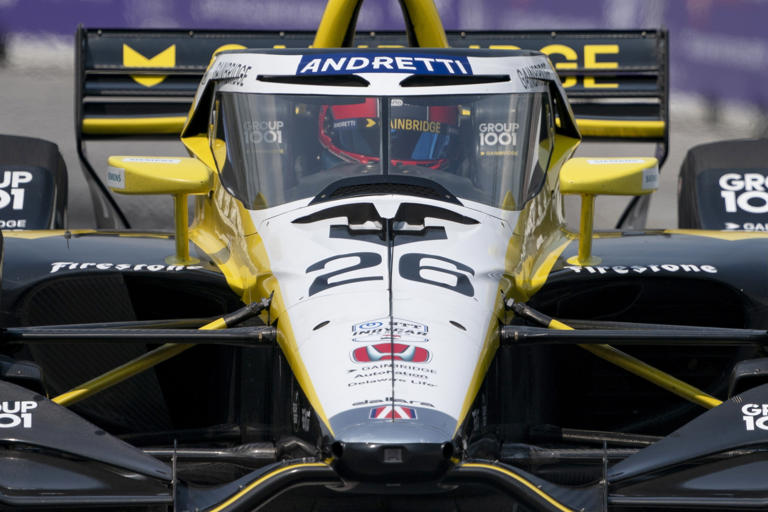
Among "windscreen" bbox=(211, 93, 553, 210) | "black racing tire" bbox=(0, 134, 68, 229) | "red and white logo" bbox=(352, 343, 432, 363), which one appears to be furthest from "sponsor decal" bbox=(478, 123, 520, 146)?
"black racing tire" bbox=(0, 134, 68, 229)

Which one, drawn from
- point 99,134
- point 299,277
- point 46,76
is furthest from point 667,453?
point 46,76

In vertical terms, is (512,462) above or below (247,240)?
below

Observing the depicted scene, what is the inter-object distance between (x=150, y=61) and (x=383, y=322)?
370 centimetres

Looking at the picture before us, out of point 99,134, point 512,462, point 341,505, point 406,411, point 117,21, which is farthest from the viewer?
point 117,21

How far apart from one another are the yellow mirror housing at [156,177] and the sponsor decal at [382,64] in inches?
28.2

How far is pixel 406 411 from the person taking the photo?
115 inches

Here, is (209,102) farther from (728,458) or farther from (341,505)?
(728,458)

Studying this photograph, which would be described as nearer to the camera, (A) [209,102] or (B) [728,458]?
(B) [728,458]

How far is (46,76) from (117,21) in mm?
1039

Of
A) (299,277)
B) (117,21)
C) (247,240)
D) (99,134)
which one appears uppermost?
(117,21)

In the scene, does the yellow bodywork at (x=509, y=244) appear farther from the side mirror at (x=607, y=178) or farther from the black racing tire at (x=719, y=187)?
the black racing tire at (x=719, y=187)

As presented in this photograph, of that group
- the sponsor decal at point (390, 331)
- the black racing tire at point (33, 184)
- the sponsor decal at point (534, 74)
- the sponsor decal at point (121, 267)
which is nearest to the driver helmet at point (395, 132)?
the sponsor decal at point (534, 74)

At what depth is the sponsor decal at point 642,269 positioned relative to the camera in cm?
406

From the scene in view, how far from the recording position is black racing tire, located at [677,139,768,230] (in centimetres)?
576
